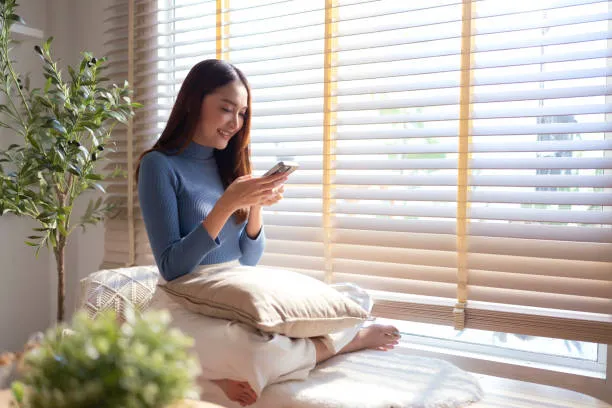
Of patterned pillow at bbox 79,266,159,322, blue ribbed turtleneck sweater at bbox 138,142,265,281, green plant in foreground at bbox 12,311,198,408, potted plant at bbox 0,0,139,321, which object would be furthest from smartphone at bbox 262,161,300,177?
green plant in foreground at bbox 12,311,198,408

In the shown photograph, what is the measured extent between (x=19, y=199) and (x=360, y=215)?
53.6 inches

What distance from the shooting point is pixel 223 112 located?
6.71ft

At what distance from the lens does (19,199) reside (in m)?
2.45

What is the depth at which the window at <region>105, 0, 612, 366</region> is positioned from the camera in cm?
188

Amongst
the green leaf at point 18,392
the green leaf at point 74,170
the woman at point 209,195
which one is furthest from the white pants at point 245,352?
the green leaf at point 74,170

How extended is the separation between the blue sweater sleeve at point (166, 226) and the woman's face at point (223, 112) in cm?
18

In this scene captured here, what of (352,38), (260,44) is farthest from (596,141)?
(260,44)

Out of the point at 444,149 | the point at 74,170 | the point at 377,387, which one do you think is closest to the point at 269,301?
the point at 377,387

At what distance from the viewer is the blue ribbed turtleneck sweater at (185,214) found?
6.14ft

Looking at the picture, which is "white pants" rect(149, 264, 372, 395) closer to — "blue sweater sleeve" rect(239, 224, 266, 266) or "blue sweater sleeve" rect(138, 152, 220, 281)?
"blue sweater sleeve" rect(138, 152, 220, 281)

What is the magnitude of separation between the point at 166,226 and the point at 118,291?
366 millimetres

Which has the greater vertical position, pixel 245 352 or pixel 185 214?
pixel 185 214

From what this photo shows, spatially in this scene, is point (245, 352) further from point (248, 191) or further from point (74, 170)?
point (74, 170)

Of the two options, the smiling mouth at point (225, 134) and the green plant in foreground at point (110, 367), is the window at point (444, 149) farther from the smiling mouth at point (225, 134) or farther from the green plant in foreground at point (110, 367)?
the green plant in foreground at point (110, 367)
